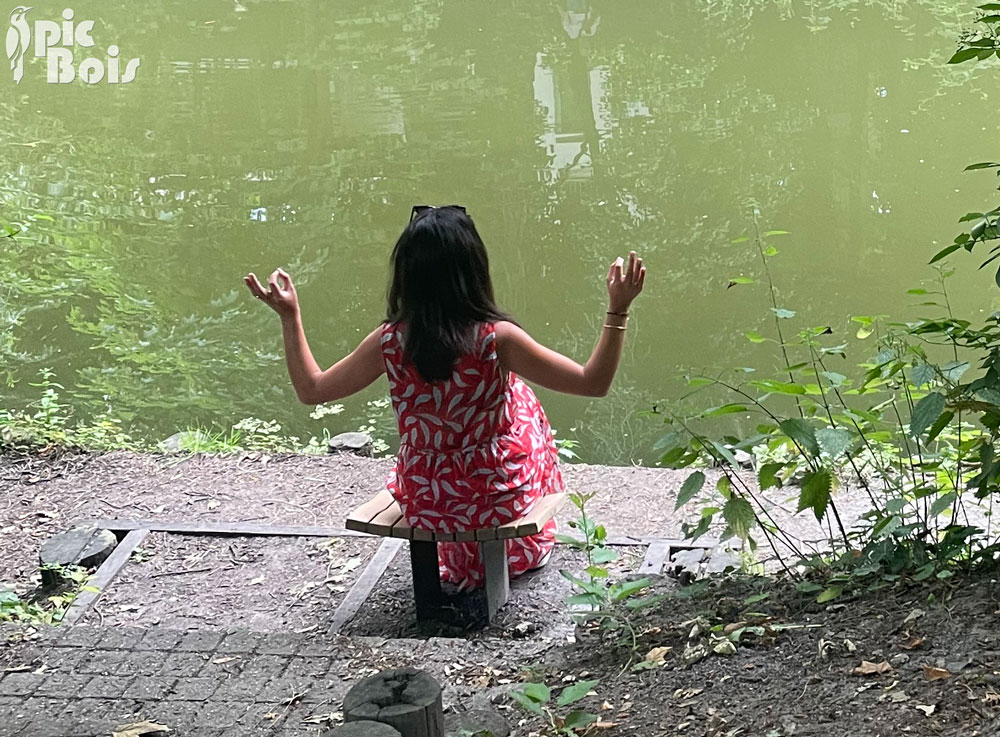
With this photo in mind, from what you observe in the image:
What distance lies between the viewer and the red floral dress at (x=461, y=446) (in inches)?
133

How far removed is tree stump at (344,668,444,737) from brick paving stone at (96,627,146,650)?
1.23 m

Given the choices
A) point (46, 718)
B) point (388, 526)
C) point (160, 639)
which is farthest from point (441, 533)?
point (46, 718)

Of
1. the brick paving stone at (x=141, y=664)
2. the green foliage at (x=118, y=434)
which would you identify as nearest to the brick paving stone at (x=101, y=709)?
the brick paving stone at (x=141, y=664)

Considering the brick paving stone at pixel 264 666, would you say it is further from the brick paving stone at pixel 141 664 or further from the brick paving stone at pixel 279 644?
the brick paving stone at pixel 141 664

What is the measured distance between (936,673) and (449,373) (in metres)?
1.59

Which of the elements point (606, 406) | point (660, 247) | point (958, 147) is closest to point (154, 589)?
point (606, 406)

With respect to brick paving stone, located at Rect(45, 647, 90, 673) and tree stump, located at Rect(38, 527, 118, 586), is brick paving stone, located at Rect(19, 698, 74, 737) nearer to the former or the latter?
brick paving stone, located at Rect(45, 647, 90, 673)

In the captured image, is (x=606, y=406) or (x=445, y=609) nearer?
(x=445, y=609)

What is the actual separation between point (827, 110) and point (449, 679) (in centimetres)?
761

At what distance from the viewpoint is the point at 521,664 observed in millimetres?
3045

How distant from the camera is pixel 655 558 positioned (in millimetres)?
3865

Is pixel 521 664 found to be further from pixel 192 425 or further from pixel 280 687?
pixel 192 425

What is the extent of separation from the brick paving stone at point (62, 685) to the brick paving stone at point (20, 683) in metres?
0.02

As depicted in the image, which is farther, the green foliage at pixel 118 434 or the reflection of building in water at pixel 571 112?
the reflection of building in water at pixel 571 112
